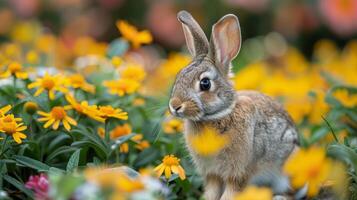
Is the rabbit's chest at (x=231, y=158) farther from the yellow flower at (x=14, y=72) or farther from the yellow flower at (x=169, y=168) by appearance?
the yellow flower at (x=14, y=72)

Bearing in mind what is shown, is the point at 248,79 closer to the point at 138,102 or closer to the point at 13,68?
the point at 138,102

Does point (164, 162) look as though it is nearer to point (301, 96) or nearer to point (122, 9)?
point (301, 96)

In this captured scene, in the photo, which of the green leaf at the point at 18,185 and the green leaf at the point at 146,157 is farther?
the green leaf at the point at 146,157

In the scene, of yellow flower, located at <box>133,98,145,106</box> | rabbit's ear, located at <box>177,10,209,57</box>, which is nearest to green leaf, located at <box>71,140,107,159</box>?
rabbit's ear, located at <box>177,10,209,57</box>

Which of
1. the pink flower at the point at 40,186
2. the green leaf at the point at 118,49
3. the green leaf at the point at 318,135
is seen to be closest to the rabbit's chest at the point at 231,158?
the pink flower at the point at 40,186

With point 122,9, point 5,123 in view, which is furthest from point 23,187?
point 122,9

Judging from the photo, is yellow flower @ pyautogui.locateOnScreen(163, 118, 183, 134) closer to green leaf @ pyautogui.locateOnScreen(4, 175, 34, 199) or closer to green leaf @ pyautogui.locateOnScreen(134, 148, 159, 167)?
green leaf @ pyautogui.locateOnScreen(134, 148, 159, 167)
